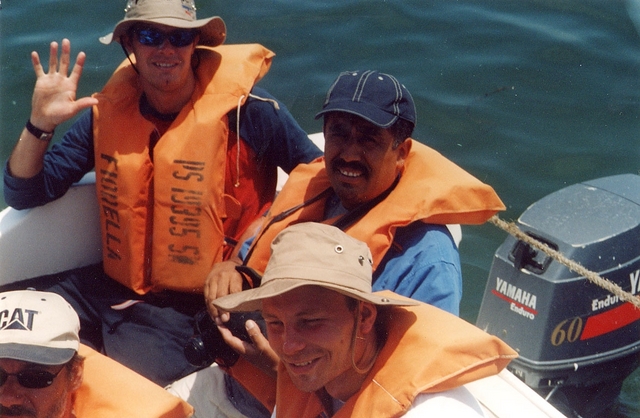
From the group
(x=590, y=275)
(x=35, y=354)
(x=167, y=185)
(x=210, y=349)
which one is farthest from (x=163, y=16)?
(x=590, y=275)

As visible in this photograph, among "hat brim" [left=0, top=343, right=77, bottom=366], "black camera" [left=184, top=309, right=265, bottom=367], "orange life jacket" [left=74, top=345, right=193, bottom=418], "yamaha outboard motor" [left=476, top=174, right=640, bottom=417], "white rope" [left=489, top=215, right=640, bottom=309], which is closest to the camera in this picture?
"hat brim" [left=0, top=343, right=77, bottom=366]

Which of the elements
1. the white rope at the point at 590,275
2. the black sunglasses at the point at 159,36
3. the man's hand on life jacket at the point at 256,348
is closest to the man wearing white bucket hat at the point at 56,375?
the man's hand on life jacket at the point at 256,348

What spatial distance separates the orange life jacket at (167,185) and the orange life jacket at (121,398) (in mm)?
750

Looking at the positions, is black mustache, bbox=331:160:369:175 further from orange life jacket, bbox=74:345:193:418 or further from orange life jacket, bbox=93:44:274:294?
→ orange life jacket, bbox=74:345:193:418

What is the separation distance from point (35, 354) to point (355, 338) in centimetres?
83

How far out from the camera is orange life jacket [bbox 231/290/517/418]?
178cm

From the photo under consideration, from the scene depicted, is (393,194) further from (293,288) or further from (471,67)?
(471,67)

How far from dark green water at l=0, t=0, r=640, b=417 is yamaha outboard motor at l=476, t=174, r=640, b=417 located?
0.92 m

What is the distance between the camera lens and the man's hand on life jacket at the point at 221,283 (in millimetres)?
2572

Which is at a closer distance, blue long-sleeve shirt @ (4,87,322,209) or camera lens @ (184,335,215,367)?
camera lens @ (184,335,215,367)

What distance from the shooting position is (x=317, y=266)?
5.79ft

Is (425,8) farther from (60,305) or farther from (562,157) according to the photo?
(60,305)

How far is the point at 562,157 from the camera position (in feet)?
15.3

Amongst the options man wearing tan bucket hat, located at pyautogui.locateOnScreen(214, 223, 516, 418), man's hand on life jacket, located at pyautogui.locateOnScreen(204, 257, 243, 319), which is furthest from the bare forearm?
man wearing tan bucket hat, located at pyautogui.locateOnScreen(214, 223, 516, 418)
